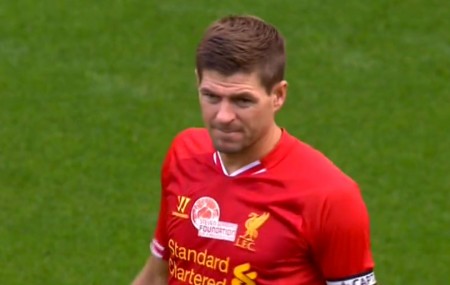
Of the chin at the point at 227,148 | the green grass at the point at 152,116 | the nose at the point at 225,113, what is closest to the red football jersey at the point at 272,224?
the chin at the point at 227,148

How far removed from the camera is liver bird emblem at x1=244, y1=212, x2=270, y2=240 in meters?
4.23

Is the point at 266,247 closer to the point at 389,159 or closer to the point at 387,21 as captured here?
the point at 389,159

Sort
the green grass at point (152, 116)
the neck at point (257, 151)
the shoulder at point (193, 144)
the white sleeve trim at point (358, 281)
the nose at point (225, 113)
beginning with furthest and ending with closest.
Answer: the green grass at point (152, 116) → the shoulder at point (193, 144) → the neck at point (257, 151) → the white sleeve trim at point (358, 281) → the nose at point (225, 113)

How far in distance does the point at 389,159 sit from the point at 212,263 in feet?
15.6

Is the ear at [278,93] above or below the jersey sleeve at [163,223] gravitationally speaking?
above

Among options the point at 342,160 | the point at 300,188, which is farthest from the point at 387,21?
the point at 300,188

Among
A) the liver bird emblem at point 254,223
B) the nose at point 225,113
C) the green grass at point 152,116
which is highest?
the nose at point 225,113

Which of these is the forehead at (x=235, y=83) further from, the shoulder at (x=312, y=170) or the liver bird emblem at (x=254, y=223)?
the liver bird emblem at (x=254, y=223)

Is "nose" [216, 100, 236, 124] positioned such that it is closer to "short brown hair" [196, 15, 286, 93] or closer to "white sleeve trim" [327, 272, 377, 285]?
"short brown hair" [196, 15, 286, 93]

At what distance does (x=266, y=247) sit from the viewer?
13.8 feet

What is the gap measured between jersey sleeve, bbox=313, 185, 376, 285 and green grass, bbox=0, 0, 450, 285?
3.67 metres

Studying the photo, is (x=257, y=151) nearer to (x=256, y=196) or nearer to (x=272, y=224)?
(x=256, y=196)

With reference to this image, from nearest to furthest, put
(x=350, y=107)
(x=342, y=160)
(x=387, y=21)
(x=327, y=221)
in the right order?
(x=327, y=221) < (x=342, y=160) < (x=350, y=107) < (x=387, y=21)

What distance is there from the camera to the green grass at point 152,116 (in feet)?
26.7
